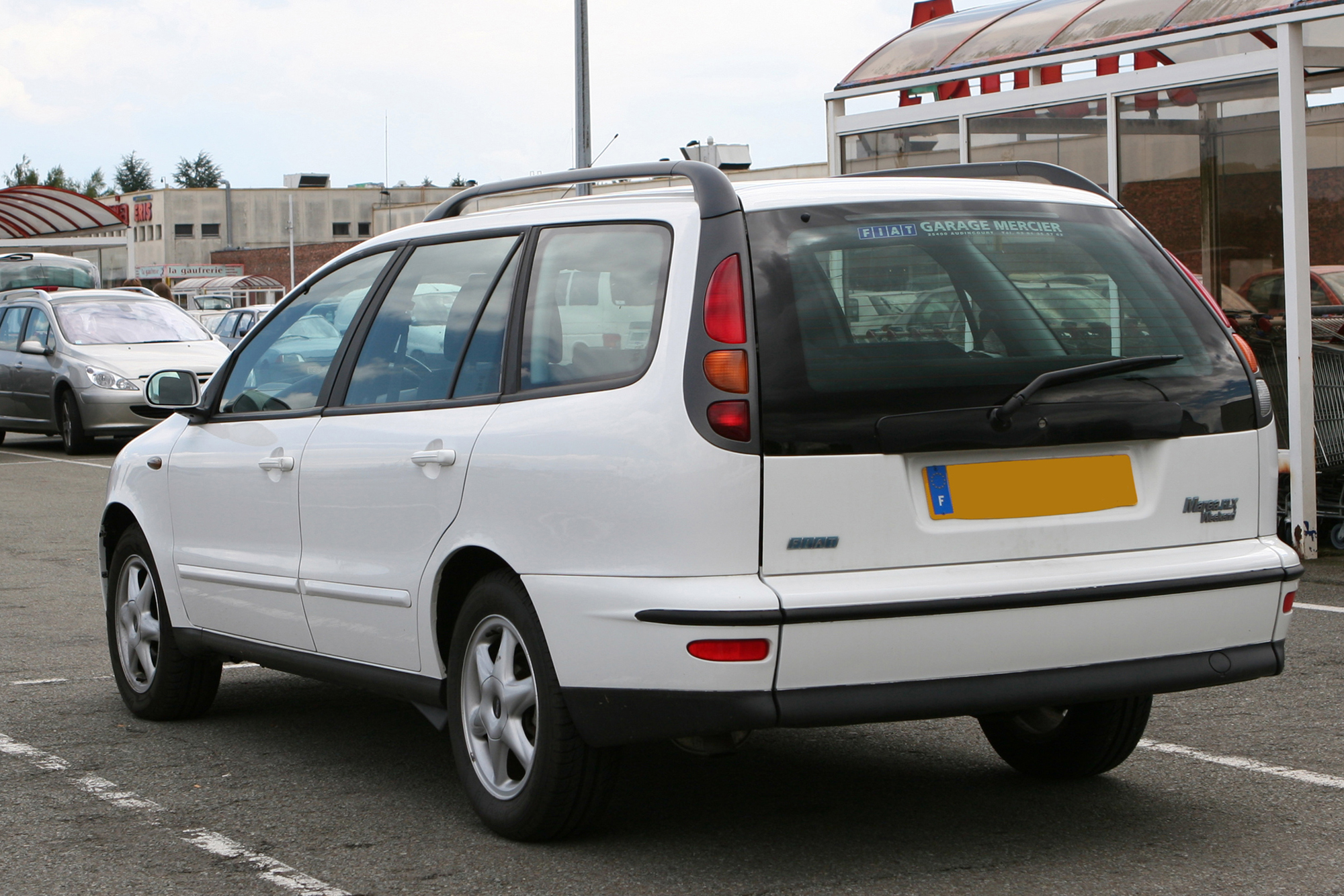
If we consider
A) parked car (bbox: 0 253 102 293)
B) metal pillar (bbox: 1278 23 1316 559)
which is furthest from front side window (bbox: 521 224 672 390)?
parked car (bbox: 0 253 102 293)

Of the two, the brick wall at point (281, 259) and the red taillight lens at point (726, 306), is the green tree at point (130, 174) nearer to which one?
the brick wall at point (281, 259)

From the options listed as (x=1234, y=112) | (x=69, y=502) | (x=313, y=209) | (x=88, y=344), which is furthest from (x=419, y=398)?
(x=313, y=209)

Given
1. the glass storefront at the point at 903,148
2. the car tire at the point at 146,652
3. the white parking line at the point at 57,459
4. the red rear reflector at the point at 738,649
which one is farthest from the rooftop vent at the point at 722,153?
the red rear reflector at the point at 738,649

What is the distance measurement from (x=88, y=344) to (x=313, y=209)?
9096cm

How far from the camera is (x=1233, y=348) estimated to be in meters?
4.55

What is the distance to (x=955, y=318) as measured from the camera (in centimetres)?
419

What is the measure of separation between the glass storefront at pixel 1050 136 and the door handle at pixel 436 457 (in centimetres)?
730

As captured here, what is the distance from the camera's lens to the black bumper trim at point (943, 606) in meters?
3.88

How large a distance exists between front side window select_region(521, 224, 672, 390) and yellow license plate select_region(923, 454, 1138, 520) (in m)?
0.76

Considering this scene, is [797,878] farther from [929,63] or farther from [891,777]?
[929,63]

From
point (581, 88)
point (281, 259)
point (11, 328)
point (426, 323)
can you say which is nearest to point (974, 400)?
point (426, 323)

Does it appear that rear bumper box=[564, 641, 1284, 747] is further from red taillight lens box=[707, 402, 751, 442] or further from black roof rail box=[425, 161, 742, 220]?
black roof rail box=[425, 161, 742, 220]

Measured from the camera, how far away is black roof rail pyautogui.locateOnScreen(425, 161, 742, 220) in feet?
13.9

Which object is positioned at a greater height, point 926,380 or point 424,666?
point 926,380
